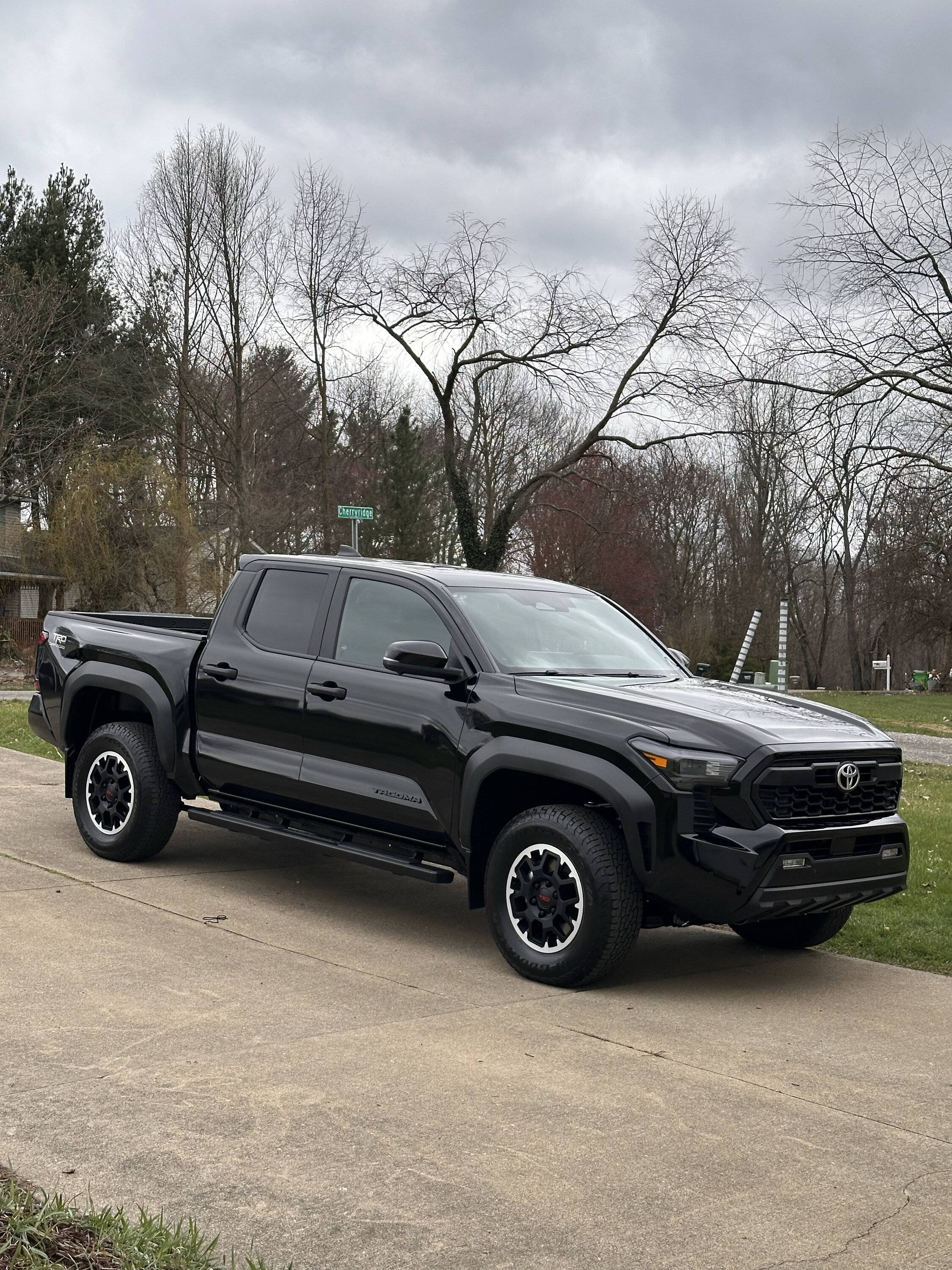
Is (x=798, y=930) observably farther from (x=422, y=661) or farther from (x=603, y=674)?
(x=422, y=661)

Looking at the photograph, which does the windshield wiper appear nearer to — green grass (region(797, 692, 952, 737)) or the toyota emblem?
the toyota emblem

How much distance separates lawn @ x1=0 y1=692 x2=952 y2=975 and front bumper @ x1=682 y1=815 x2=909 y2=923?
107 centimetres

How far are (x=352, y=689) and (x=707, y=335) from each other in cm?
2730

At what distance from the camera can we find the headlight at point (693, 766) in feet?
18.6

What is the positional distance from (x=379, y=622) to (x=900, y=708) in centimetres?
2615

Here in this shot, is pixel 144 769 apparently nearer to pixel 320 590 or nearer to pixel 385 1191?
pixel 320 590

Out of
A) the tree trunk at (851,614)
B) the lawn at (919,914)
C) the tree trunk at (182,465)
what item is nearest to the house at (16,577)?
the tree trunk at (182,465)

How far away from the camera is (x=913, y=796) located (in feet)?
41.8

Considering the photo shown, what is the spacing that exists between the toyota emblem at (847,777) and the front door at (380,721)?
1.72 metres

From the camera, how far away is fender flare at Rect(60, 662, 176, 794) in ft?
25.5

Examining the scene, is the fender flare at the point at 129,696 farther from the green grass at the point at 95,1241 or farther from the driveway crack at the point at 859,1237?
the driveway crack at the point at 859,1237

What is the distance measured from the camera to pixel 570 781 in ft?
19.4

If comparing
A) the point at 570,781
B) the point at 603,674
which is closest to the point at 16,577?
the point at 603,674

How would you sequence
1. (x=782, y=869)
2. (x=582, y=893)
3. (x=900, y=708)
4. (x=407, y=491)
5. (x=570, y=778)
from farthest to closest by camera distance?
(x=407, y=491)
(x=900, y=708)
(x=570, y=778)
(x=582, y=893)
(x=782, y=869)
